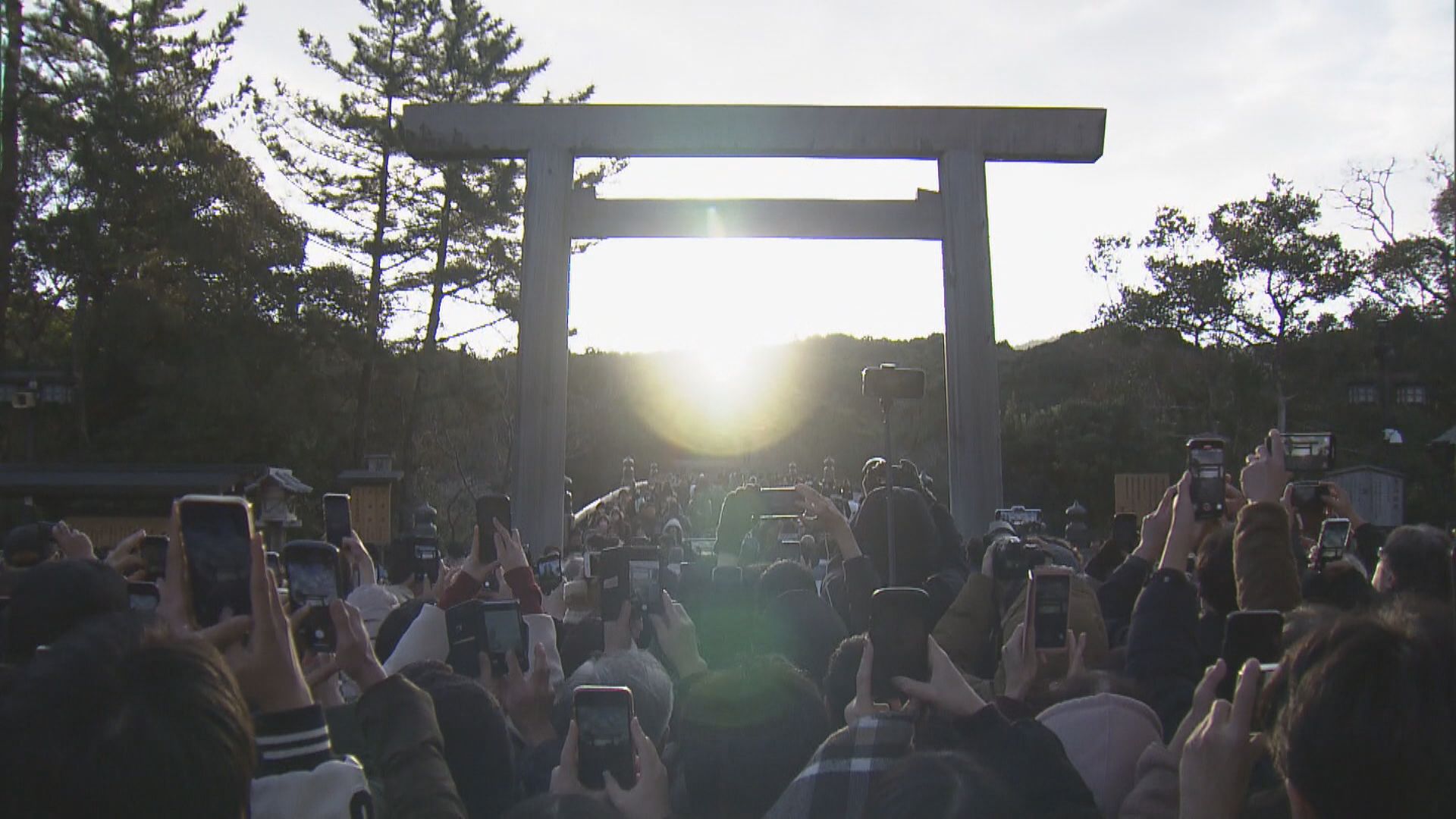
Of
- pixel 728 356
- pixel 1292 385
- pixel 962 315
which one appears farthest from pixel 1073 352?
pixel 962 315

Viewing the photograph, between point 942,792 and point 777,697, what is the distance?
81cm

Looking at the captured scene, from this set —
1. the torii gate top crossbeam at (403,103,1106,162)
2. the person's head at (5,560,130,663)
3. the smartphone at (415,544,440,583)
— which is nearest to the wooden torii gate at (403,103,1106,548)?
the torii gate top crossbeam at (403,103,1106,162)

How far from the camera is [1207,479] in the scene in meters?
3.21

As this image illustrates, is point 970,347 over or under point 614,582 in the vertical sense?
over

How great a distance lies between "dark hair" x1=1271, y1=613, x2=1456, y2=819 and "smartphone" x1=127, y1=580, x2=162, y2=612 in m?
2.50

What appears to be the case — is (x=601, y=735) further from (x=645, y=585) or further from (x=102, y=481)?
(x=102, y=481)

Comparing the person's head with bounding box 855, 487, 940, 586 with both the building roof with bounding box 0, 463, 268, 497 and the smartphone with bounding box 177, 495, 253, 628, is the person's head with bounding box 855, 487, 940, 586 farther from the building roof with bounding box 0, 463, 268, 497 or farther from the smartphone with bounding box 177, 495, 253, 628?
the building roof with bounding box 0, 463, 268, 497

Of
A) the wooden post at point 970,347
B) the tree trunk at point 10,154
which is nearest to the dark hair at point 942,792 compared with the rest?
the wooden post at point 970,347

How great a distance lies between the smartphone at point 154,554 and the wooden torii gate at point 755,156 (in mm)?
5044

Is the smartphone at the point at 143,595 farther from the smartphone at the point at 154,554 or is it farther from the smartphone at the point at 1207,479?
the smartphone at the point at 1207,479

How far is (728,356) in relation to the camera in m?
60.0

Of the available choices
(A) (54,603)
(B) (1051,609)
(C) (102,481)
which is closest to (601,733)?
(B) (1051,609)

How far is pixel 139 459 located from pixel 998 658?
2306 cm

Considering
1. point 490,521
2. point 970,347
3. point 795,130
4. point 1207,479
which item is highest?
point 795,130
